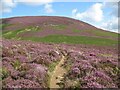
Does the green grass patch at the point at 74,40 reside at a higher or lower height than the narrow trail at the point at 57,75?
higher

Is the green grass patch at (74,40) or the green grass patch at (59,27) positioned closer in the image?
the green grass patch at (74,40)

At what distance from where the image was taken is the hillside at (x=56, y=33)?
57.4 meters

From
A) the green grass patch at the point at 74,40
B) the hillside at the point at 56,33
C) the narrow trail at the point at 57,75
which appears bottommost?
the narrow trail at the point at 57,75

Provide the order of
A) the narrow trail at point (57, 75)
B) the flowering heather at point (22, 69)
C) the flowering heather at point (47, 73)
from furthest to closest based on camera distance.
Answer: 1. the narrow trail at point (57, 75)
2. the flowering heather at point (47, 73)
3. the flowering heather at point (22, 69)

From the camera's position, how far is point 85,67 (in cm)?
2050

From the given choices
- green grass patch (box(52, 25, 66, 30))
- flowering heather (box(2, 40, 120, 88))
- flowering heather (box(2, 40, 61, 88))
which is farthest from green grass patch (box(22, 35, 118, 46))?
flowering heather (box(2, 40, 120, 88))

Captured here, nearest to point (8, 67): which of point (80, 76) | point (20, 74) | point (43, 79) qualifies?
point (20, 74)

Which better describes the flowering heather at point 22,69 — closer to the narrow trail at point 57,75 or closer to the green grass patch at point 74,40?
the narrow trail at point 57,75

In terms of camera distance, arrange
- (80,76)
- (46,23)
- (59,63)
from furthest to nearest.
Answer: (46,23) < (59,63) < (80,76)

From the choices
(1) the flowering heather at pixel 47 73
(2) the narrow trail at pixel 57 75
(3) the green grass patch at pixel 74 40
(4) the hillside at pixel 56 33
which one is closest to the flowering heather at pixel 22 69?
(1) the flowering heather at pixel 47 73

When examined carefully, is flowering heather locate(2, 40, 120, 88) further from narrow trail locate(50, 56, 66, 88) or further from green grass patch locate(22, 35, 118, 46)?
green grass patch locate(22, 35, 118, 46)

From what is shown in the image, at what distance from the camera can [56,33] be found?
63531 millimetres

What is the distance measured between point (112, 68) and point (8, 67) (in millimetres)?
6898

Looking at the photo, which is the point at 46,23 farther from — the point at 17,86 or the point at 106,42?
the point at 17,86
